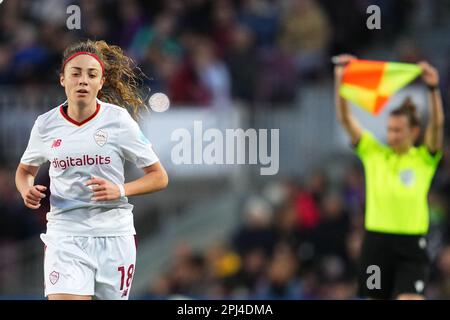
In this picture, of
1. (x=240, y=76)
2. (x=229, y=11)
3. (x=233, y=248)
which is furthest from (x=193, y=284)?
(x=229, y=11)

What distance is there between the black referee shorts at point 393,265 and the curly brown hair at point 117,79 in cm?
221

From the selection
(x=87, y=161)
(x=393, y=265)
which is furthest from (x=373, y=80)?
(x=87, y=161)

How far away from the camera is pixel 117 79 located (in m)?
6.45

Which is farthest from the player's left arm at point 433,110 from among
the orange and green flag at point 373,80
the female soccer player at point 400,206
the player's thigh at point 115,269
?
the player's thigh at point 115,269

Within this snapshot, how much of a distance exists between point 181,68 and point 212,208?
5.76ft

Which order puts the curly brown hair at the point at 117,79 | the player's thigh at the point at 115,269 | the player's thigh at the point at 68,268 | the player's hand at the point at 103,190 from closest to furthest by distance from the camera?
the player's hand at the point at 103,190, the player's thigh at the point at 68,268, the player's thigh at the point at 115,269, the curly brown hair at the point at 117,79

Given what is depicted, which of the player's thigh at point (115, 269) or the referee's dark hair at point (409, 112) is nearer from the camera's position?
the player's thigh at point (115, 269)

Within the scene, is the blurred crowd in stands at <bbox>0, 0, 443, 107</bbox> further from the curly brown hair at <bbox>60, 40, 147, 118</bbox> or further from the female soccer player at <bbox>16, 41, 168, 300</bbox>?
the female soccer player at <bbox>16, 41, 168, 300</bbox>

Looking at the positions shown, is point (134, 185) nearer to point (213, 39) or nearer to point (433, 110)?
point (433, 110)

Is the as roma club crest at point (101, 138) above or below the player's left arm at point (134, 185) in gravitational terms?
above

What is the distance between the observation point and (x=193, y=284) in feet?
40.0

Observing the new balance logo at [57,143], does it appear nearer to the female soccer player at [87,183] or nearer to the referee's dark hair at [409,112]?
the female soccer player at [87,183]

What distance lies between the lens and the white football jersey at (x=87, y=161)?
6.07m
